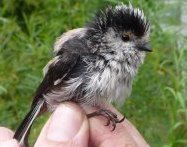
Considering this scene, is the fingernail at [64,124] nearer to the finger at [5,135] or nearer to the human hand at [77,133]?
the human hand at [77,133]

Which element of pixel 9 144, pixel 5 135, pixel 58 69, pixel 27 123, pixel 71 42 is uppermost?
pixel 71 42

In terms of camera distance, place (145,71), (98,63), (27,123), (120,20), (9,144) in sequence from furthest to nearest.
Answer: (145,71) < (27,123) < (120,20) < (98,63) < (9,144)

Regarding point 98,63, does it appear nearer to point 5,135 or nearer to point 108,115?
point 108,115

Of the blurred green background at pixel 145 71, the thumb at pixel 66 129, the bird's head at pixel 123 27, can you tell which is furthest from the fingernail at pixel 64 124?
the blurred green background at pixel 145 71

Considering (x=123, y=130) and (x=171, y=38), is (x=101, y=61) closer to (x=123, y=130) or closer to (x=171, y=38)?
(x=123, y=130)

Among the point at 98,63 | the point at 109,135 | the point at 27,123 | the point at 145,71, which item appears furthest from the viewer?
the point at 145,71

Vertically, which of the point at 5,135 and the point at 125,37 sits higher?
the point at 125,37

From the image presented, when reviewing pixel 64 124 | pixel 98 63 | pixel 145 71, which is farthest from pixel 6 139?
pixel 145 71
